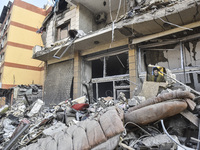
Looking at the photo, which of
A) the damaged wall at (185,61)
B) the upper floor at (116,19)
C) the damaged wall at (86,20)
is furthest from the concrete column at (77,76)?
the damaged wall at (185,61)

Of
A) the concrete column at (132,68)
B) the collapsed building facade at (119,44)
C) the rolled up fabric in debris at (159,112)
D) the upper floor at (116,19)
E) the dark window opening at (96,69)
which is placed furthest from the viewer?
the dark window opening at (96,69)

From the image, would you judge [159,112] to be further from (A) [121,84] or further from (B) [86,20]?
(B) [86,20]

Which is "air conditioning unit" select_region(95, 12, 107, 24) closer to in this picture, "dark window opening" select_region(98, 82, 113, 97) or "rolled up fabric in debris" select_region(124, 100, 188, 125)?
"dark window opening" select_region(98, 82, 113, 97)

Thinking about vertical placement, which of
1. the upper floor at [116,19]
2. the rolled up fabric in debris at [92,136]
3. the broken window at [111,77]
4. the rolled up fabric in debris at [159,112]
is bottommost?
the rolled up fabric in debris at [92,136]

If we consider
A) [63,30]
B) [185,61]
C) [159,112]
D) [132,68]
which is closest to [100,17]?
[63,30]

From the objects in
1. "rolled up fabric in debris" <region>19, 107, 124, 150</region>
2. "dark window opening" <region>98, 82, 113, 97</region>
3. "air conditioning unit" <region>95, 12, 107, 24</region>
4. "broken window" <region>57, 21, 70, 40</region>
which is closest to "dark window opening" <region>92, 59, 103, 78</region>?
"dark window opening" <region>98, 82, 113, 97</region>

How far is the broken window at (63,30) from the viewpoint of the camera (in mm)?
9305

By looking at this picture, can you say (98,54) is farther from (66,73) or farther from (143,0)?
(143,0)

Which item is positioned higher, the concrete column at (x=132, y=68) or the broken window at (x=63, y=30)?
the broken window at (x=63, y=30)

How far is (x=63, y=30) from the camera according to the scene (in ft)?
31.4

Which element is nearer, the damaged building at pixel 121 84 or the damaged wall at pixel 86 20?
the damaged building at pixel 121 84

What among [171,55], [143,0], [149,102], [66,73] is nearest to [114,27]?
[143,0]

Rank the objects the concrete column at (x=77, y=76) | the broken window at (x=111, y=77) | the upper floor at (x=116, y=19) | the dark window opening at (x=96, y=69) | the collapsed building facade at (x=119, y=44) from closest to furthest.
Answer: the upper floor at (x=116, y=19) → the collapsed building facade at (x=119, y=44) → the broken window at (x=111, y=77) → the concrete column at (x=77, y=76) → the dark window opening at (x=96, y=69)

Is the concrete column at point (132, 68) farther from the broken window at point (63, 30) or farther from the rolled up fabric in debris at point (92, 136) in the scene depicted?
the broken window at point (63, 30)
